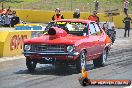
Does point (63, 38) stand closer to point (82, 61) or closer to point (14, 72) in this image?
point (82, 61)

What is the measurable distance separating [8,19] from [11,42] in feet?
68.3

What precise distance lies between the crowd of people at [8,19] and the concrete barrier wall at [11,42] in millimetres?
19299

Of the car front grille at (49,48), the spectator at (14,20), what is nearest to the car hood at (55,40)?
the car front grille at (49,48)

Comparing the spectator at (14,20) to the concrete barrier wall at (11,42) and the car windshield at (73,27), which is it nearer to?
the concrete barrier wall at (11,42)

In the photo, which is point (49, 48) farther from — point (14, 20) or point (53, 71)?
point (14, 20)

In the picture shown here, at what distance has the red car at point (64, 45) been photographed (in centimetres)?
1305

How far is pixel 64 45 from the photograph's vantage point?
1303 cm

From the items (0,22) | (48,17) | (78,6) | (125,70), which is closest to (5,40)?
(125,70)

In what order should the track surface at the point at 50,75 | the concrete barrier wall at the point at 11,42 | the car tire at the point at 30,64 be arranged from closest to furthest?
the track surface at the point at 50,75
the car tire at the point at 30,64
the concrete barrier wall at the point at 11,42

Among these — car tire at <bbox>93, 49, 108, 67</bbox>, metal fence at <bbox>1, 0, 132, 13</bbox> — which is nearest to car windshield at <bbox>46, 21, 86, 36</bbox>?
car tire at <bbox>93, 49, 108, 67</bbox>

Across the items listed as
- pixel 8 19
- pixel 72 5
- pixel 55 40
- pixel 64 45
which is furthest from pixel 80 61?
pixel 72 5

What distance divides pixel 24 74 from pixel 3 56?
5048 millimetres

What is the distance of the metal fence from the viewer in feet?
162

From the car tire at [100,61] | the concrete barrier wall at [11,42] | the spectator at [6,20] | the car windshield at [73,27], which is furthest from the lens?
the spectator at [6,20]
